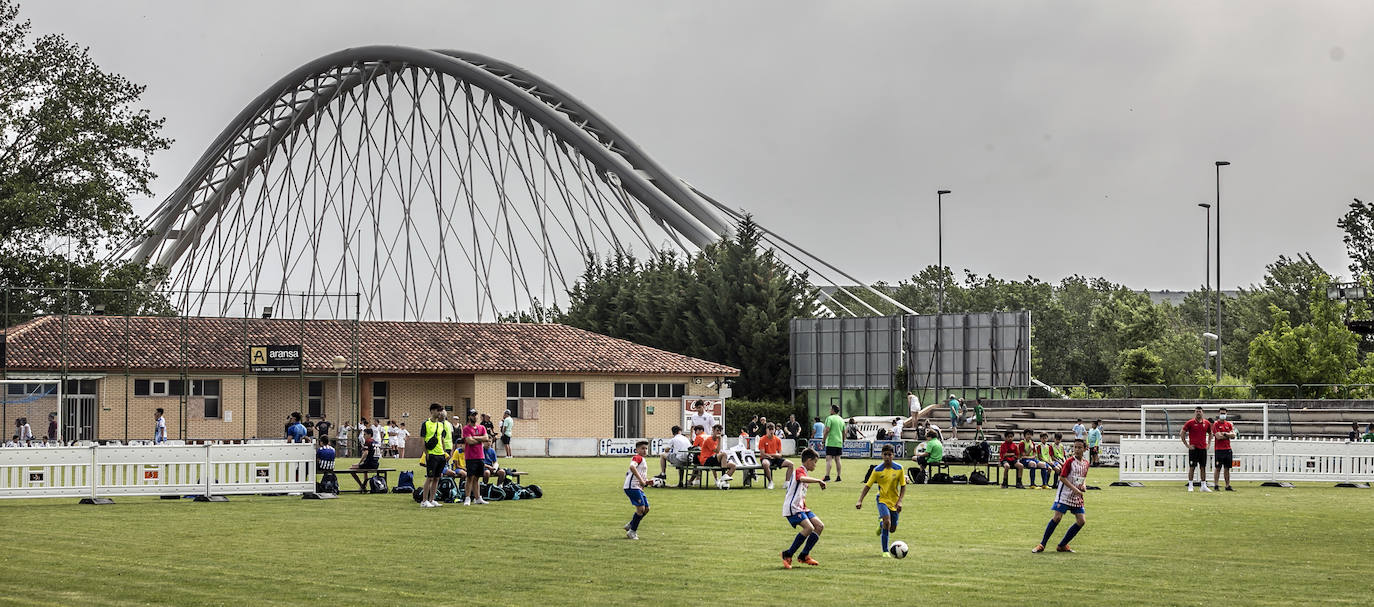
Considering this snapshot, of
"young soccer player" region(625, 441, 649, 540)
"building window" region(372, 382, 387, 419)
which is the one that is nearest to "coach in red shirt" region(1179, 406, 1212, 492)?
"young soccer player" region(625, 441, 649, 540)

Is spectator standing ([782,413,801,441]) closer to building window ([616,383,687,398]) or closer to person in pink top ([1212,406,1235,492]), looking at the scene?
building window ([616,383,687,398])

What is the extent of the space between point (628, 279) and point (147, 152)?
26.5 metres

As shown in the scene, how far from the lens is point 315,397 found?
180ft

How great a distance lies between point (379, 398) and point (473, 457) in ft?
101

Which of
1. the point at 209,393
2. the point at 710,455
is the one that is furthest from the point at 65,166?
the point at 710,455

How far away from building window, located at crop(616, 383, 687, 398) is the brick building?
0.05 meters

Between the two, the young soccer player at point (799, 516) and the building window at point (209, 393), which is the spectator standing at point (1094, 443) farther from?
the young soccer player at point (799, 516)

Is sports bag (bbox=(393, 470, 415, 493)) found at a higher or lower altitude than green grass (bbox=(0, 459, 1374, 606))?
lower

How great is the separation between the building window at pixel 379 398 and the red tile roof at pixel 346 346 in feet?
3.62

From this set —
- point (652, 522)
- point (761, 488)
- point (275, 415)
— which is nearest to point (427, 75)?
point (275, 415)

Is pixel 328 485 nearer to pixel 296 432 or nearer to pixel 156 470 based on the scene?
pixel 156 470

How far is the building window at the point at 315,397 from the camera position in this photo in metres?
54.5

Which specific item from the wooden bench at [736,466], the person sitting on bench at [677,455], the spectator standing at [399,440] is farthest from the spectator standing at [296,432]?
the spectator standing at [399,440]

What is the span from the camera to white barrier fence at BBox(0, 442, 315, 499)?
25531mm
